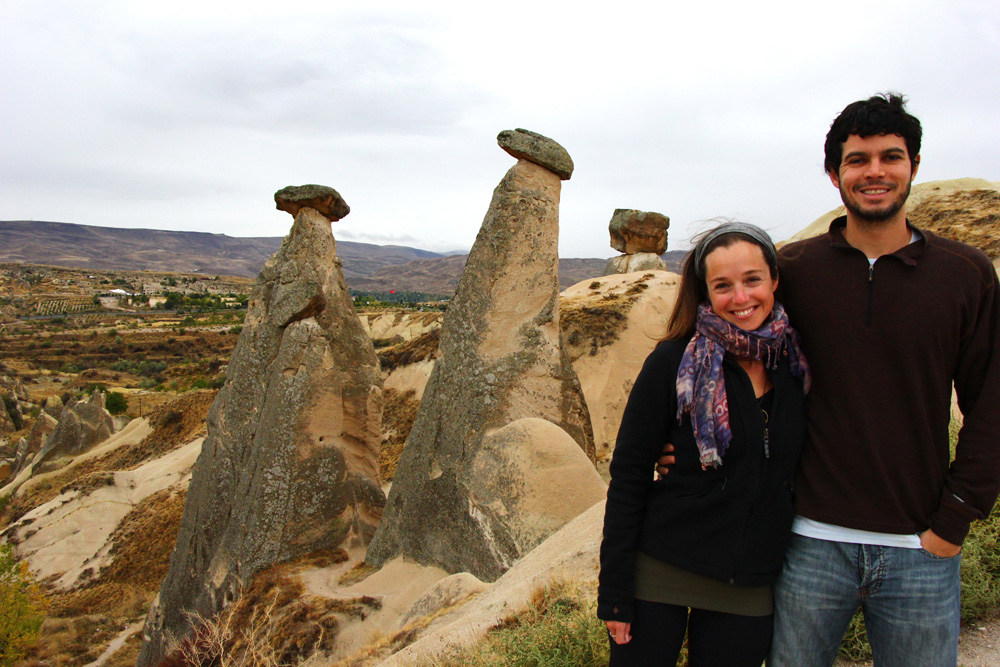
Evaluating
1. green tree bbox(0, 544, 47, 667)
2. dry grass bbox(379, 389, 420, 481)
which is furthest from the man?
green tree bbox(0, 544, 47, 667)

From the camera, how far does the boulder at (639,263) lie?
12.8m

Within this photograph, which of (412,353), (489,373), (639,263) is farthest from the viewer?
(639,263)

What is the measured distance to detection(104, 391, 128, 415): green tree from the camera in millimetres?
20750

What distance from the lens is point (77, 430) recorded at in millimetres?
13906

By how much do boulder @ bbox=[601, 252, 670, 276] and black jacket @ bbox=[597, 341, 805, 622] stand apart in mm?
11197

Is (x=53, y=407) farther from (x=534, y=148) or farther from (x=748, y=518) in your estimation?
(x=748, y=518)

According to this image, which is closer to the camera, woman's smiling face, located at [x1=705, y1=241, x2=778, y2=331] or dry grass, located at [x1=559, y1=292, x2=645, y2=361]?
woman's smiling face, located at [x1=705, y1=241, x2=778, y2=331]

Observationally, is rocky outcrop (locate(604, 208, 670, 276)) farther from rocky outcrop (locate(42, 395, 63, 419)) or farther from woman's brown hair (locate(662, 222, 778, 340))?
rocky outcrop (locate(42, 395, 63, 419))

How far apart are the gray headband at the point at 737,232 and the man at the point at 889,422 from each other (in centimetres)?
13

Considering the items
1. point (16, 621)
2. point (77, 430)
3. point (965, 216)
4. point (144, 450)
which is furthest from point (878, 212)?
point (77, 430)

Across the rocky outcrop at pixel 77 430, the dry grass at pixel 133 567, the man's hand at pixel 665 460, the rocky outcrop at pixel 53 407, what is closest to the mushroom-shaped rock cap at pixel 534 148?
the man's hand at pixel 665 460

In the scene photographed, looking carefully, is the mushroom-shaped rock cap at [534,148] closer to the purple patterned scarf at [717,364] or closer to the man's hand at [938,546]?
the purple patterned scarf at [717,364]

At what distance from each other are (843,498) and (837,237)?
0.64 m

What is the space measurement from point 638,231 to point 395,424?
6168 millimetres
